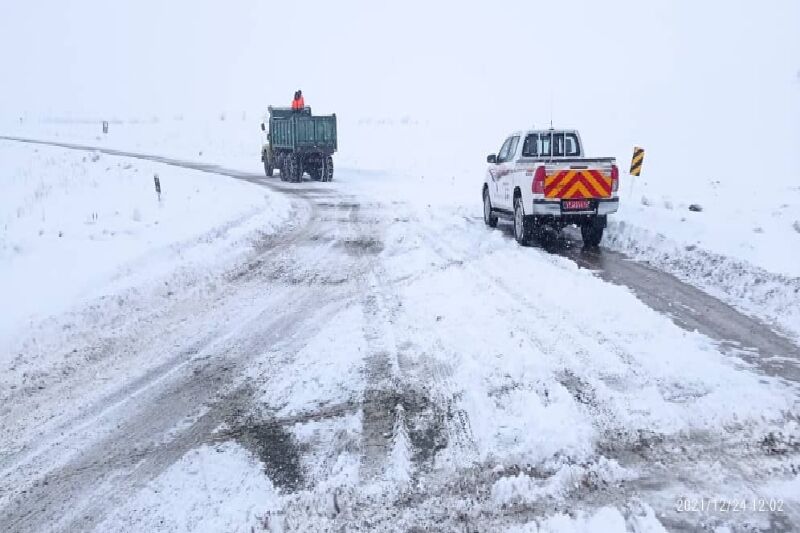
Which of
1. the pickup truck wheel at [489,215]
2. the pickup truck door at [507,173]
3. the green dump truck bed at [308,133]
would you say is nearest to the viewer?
the pickup truck door at [507,173]

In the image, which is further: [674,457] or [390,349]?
[390,349]

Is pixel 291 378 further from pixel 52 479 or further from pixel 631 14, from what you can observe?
pixel 631 14

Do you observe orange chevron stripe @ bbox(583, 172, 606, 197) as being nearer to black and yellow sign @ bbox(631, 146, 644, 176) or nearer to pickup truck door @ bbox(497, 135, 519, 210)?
pickup truck door @ bbox(497, 135, 519, 210)

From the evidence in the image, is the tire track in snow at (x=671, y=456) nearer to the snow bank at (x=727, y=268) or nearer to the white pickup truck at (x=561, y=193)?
the snow bank at (x=727, y=268)

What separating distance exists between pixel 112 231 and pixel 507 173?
763cm

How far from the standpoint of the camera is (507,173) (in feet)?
38.1

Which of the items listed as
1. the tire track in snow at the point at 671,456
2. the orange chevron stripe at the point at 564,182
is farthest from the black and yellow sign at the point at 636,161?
the tire track in snow at the point at 671,456

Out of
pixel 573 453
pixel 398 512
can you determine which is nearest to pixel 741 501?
pixel 573 453

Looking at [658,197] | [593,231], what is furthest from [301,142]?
[593,231]

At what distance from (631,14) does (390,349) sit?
299 ft

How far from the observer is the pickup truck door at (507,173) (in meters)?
11.4

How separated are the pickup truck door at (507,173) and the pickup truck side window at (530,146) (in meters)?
0.21

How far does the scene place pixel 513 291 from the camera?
7418mm

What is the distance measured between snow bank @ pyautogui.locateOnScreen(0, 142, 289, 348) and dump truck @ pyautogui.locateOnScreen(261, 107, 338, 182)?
2.68 meters
